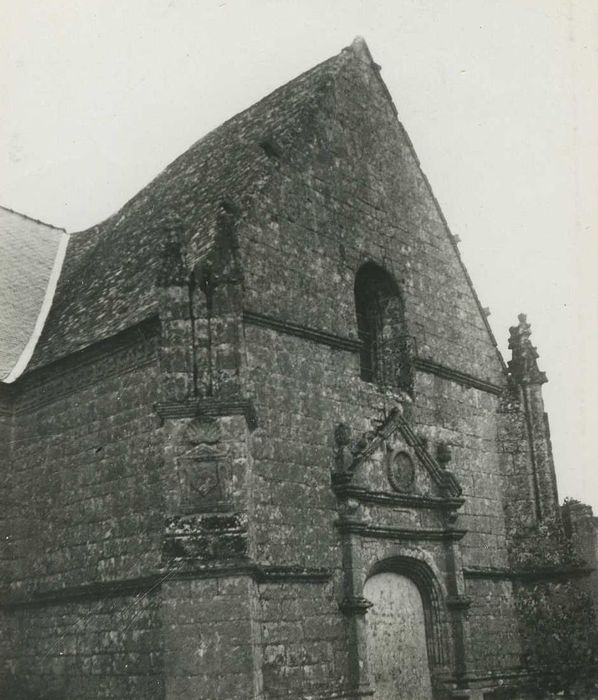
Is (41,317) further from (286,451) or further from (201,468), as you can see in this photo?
(201,468)

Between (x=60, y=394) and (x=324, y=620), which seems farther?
(x=60, y=394)

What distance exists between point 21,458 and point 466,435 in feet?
21.9

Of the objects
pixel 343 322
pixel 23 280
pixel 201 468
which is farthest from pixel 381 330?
pixel 23 280

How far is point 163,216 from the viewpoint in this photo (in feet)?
43.6

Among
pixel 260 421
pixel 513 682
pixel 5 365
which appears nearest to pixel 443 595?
pixel 513 682

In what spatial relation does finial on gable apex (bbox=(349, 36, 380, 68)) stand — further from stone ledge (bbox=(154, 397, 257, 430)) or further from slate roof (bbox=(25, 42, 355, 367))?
stone ledge (bbox=(154, 397, 257, 430))

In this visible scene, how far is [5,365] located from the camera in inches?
508

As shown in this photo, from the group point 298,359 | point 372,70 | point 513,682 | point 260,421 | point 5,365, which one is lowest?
point 513,682

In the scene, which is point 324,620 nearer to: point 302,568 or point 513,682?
A: point 302,568

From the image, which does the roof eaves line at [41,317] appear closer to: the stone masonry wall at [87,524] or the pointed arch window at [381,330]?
the stone masonry wall at [87,524]

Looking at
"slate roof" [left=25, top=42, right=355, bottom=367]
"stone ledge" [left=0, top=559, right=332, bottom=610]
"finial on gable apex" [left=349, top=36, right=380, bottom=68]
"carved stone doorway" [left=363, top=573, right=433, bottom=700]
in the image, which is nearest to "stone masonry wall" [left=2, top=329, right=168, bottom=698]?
"stone ledge" [left=0, top=559, right=332, bottom=610]

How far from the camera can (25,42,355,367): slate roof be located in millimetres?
11148

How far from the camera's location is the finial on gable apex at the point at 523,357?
13.8m

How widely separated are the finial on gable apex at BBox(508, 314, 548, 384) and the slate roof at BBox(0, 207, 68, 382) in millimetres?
7875
